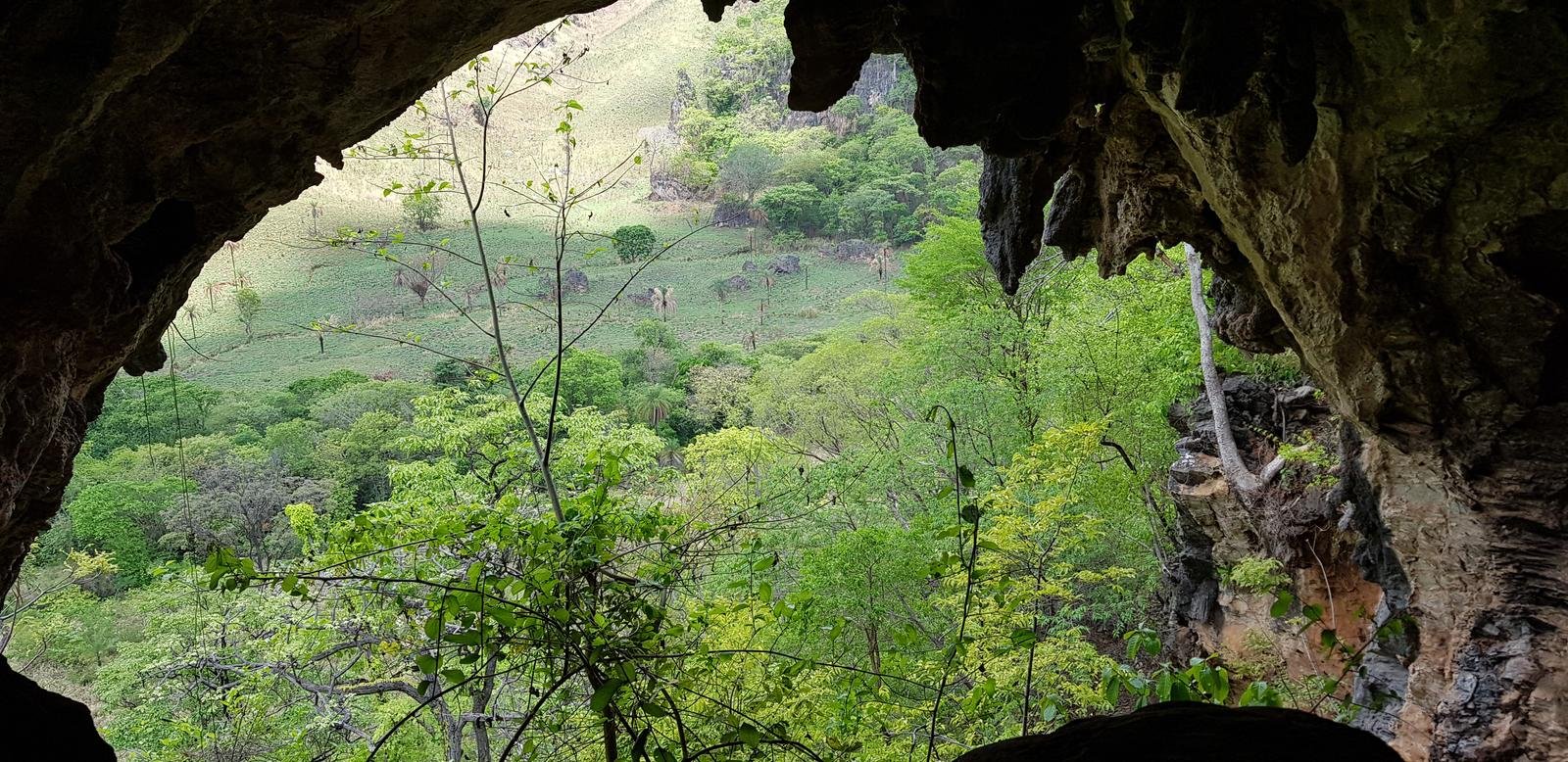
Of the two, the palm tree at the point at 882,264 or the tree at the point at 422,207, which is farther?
the palm tree at the point at 882,264

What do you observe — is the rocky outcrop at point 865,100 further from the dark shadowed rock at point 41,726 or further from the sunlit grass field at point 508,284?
the dark shadowed rock at point 41,726

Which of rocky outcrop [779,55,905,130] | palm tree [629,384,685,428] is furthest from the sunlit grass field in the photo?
rocky outcrop [779,55,905,130]

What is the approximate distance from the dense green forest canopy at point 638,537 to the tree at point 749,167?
2418 centimetres

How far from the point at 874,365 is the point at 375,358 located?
32756 mm

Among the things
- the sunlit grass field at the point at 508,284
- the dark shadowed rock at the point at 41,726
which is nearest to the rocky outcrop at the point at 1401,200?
the dark shadowed rock at the point at 41,726

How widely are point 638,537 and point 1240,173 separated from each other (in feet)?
10.7

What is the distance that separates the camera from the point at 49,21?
2496 mm

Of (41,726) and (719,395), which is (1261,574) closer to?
(41,726)

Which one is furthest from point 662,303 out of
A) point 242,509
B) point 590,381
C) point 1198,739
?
point 1198,739

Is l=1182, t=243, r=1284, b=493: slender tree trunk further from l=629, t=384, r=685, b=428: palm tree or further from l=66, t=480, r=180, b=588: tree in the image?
l=66, t=480, r=180, b=588: tree

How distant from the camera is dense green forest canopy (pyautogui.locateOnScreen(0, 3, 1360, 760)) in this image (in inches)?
143

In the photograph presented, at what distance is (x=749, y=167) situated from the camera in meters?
62.8

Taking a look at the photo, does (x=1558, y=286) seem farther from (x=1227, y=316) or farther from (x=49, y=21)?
(x=49, y=21)

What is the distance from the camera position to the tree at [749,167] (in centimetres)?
6138
